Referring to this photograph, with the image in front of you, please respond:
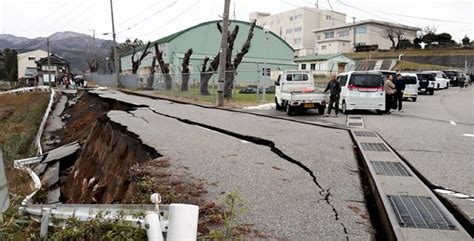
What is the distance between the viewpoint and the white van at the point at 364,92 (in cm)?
1739

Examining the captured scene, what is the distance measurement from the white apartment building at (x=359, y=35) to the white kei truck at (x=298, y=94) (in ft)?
215

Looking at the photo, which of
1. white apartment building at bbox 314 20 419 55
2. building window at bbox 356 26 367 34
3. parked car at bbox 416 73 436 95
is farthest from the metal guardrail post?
building window at bbox 356 26 367 34

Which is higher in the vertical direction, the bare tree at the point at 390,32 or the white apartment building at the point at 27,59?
the bare tree at the point at 390,32

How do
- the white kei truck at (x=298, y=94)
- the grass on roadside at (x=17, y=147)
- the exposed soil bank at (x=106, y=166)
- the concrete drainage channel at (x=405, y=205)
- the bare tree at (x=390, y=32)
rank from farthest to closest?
the bare tree at (x=390, y=32) < the white kei truck at (x=298, y=94) < the exposed soil bank at (x=106, y=166) < the grass on roadside at (x=17, y=147) < the concrete drainage channel at (x=405, y=205)

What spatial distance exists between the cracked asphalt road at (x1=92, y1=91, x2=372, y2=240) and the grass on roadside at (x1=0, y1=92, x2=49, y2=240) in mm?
2202

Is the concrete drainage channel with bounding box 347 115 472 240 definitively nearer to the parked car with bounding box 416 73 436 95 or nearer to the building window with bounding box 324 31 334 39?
the parked car with bounding box 416 73 436 95

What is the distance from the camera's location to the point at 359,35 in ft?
284

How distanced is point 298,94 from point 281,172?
34.1 feet

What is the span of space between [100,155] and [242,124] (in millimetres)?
4536

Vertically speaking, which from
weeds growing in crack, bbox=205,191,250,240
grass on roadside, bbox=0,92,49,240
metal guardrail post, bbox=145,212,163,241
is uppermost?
metal guardrail post, bbox=145,212,163,241

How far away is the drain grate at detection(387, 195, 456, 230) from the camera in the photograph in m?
4.39

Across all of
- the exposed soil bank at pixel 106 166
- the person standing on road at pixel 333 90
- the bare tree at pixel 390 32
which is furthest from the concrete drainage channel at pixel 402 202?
the bare tree at pixel 390 32

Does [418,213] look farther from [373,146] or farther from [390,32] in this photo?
[390,32]

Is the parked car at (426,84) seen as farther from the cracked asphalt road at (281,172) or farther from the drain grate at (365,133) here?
the cracked asphalt road at (281,172)
